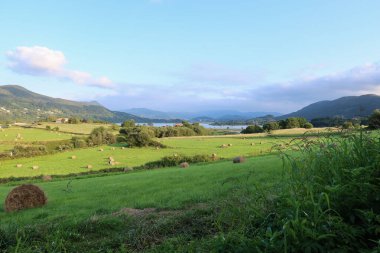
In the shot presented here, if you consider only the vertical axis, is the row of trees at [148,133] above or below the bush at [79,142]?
above

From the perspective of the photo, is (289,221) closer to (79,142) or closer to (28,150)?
(28,150)

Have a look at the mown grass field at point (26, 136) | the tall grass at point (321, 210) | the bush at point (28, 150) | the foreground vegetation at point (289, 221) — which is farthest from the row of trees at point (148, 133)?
the tall grass at point (321, 210)

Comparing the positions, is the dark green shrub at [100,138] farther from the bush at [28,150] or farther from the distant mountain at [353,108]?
the distant mountain at [353,108]

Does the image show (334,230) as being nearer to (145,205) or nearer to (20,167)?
(145,205)

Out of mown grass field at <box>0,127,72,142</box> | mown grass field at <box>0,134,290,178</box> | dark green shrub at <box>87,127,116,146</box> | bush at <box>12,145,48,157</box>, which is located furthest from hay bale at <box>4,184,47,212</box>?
mown grass field at <box>0,127,72,142</box>

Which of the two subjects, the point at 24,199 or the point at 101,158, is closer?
the point at 24,199

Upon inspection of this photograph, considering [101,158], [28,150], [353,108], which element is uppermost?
[353,108]

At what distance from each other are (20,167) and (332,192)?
5173 centimetres

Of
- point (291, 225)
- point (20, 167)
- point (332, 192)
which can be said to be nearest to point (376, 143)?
point (332, 192)

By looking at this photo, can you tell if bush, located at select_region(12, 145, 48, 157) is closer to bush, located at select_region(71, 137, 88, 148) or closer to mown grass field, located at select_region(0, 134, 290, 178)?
mown grass field, located at select_region(0, 134, 290, 178)

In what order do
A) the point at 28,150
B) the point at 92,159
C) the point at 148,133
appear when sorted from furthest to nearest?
1. the point at 148,133
2. the point at 28,150
3. the point at 92,159

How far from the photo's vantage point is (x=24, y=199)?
51.6 ft

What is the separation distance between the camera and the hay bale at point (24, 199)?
15.5 meters

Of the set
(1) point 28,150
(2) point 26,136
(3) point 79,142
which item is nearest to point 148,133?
(3) point 79,142
